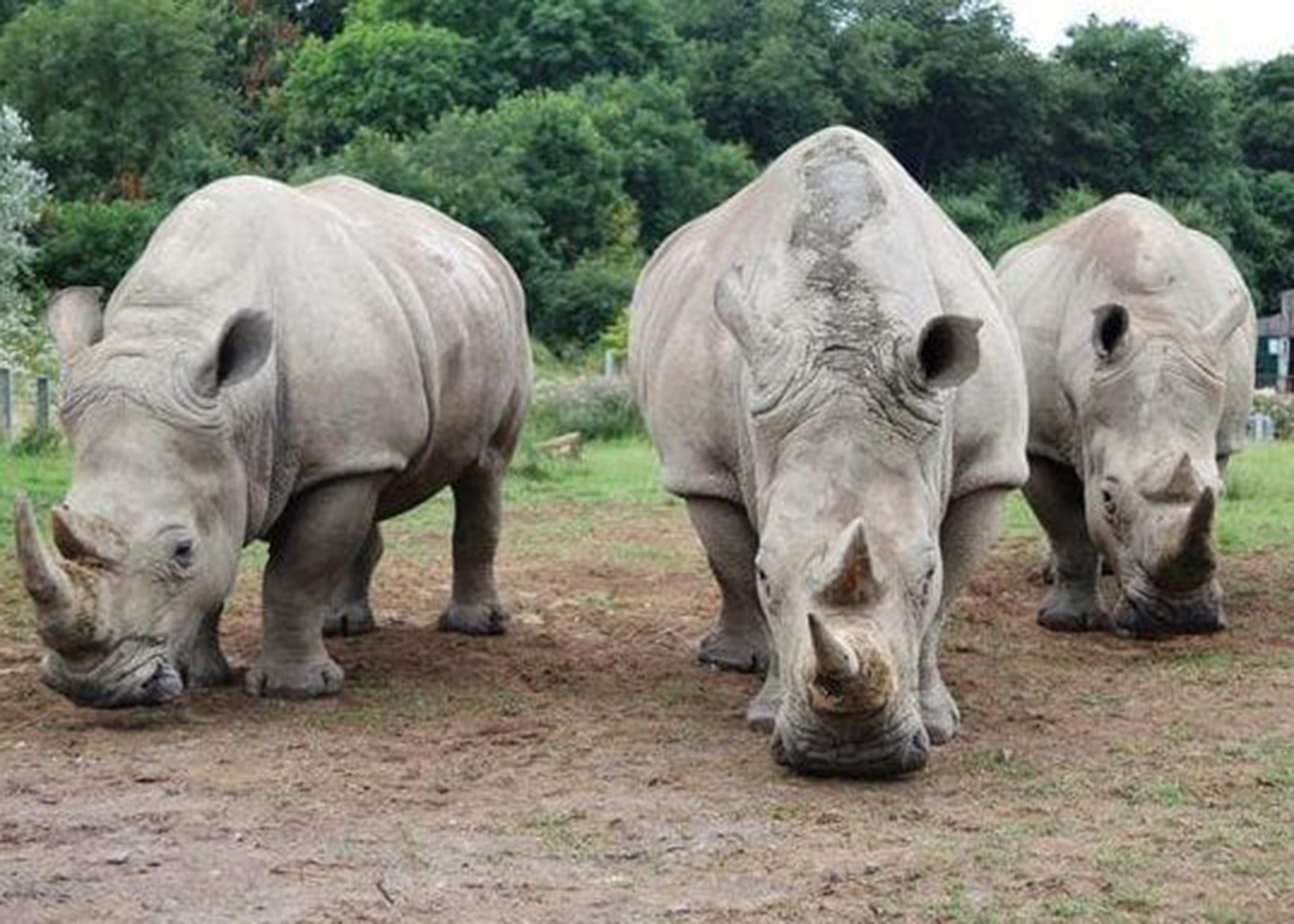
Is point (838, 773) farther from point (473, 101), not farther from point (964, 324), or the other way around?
point (473, 101)

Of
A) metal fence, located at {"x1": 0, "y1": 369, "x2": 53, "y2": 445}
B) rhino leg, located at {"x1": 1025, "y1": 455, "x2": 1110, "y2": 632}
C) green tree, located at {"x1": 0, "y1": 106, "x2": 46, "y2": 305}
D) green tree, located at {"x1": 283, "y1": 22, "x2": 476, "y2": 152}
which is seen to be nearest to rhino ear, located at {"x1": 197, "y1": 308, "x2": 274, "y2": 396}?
rhino leg, located at {"x1": 1025, "y1": 455, "x2": 1110, "y2": 632}

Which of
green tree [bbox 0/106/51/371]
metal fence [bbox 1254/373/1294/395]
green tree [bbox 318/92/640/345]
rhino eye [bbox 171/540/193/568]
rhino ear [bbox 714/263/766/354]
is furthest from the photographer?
metal fence [bbox 1254/373/1294/395]

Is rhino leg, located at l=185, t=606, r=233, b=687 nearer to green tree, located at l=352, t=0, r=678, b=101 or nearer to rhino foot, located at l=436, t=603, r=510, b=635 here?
rhino foot, located at l=436, t=603, r=510, b=635

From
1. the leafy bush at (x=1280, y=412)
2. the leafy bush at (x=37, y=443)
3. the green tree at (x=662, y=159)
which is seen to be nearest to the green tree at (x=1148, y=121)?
the green tree at (x=662, y=159)

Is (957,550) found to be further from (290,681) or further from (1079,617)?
(1079,617)

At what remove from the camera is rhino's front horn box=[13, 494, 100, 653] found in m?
7.05

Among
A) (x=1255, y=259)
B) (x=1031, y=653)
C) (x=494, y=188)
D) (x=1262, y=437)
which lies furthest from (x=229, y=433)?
(x=1255, y=259)

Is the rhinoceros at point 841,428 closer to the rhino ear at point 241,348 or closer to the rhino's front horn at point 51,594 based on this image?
the rhino ear at point 241,348

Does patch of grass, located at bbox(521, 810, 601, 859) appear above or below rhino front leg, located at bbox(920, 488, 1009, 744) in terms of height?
below

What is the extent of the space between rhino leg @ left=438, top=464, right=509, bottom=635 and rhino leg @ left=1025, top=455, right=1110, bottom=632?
245 cm

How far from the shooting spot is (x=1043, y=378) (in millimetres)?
10617

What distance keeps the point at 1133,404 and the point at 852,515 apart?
11.3ft

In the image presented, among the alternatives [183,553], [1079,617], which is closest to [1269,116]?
[1079,617]

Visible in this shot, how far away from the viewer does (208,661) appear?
28.8ft
